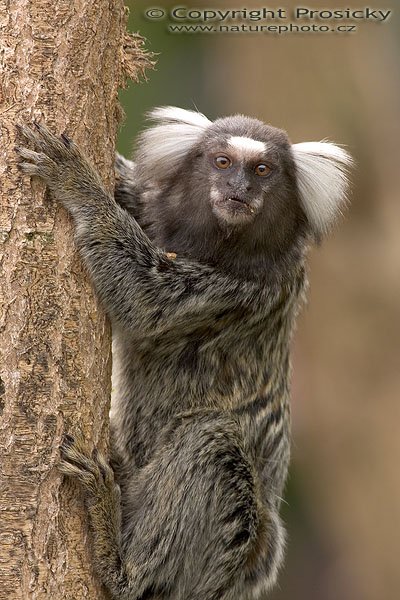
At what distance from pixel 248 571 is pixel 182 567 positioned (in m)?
0.50

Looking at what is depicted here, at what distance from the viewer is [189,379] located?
15.8ft

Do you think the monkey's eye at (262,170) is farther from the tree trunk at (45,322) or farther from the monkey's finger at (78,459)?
the monkey's finger at (78,459)

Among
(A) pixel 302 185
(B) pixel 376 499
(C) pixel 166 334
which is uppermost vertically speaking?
(A) pixel 302 185

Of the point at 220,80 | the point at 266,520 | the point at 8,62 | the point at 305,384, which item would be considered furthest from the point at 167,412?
the point at 220,80

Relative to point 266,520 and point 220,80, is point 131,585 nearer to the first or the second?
point 266,520

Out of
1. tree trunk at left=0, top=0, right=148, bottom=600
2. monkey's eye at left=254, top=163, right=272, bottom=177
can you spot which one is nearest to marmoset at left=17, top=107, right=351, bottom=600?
monkey's eye at left=254, top=163, right=272, bottom=177

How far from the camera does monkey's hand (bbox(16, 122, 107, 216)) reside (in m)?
3.79

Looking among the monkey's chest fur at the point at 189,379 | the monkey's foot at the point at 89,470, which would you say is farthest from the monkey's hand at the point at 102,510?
the monkey's chest fur at the point at 189,379

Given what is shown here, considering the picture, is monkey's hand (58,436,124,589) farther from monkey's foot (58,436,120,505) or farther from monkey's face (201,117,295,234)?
monkey's face (201,117,295,234)

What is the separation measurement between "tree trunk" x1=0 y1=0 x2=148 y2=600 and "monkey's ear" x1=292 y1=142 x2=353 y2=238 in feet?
5.01

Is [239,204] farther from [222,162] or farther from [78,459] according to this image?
[78,459]

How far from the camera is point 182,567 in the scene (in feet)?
14.4

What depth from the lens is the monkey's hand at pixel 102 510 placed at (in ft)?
12.6

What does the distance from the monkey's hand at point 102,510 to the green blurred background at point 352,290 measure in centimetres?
554
